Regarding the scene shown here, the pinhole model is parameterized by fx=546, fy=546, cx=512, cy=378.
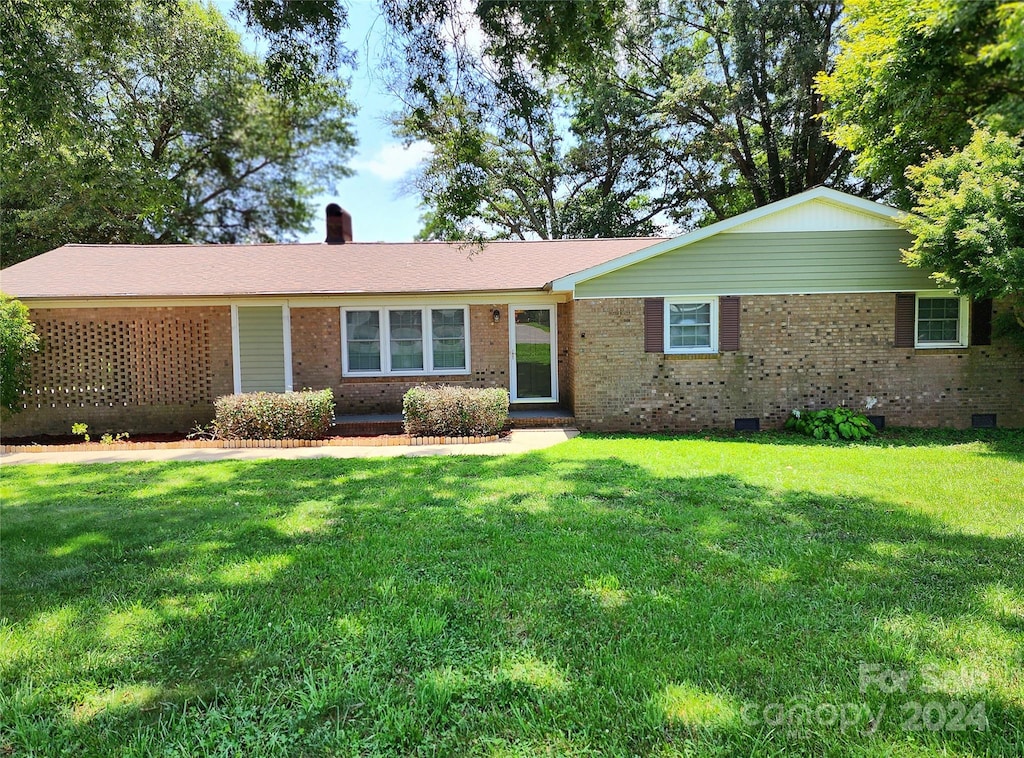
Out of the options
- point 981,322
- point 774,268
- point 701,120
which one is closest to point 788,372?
point 774,268

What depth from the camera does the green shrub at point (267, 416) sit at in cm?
948

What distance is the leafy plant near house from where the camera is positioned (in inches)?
378

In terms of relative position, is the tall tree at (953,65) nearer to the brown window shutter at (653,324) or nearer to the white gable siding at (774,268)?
the white gable siding at (774,268)

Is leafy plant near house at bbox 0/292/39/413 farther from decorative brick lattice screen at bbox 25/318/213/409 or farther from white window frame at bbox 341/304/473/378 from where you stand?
white window frame at bbox 341/304/473/378

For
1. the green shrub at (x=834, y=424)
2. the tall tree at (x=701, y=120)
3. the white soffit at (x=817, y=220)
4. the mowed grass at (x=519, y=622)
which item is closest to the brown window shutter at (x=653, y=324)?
the white soffit at (x=817, y=220)

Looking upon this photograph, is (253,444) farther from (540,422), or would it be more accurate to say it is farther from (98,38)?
(98,38)

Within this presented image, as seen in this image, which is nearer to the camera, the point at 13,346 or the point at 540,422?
the point at 13,346

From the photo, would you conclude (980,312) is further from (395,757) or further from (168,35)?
(168,35)

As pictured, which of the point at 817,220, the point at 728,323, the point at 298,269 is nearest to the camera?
the point at 817,220

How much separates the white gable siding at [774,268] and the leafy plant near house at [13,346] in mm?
10063

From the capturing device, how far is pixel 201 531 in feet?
15.9

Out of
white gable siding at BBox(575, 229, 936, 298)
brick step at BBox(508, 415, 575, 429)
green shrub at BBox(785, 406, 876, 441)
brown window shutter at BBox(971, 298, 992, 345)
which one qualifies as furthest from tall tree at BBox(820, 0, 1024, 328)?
brick step at BBox(508, 415, 575, 429)

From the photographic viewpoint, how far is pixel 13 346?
973 cm

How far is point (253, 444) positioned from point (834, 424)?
10.1 m
